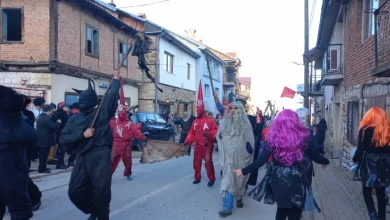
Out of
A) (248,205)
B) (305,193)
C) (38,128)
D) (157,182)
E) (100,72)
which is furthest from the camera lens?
(100,72)

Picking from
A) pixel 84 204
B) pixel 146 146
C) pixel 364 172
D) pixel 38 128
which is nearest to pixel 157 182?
pixel 146 146

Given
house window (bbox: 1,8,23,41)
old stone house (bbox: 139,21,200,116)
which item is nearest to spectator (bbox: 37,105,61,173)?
house window (bbox: 1,8,23,41)

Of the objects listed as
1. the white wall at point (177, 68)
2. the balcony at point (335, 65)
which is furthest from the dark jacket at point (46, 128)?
the white wall at point (177, 68)

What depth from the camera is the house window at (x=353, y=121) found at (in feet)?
35.3

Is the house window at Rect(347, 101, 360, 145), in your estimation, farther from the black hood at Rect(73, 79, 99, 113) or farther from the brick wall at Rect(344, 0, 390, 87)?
the black hood at Rect(73, 79, 99, 113)

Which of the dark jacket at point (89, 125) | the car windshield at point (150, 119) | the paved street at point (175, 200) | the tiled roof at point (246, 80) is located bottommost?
the paved street at point (175, 200)

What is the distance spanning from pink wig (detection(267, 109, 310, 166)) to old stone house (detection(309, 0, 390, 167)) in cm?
287

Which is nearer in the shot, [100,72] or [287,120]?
[287,120]

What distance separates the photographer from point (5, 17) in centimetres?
1594

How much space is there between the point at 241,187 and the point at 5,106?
12.5ft

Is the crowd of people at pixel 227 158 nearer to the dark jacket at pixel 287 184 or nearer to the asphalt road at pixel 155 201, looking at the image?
the dark jacket at pixel 287 184

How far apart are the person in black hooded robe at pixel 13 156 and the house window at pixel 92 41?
14524mm

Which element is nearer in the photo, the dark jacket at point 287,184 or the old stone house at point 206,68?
the dark jacket at point 287,184

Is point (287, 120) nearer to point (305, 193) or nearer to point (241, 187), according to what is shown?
point (305, 193)
